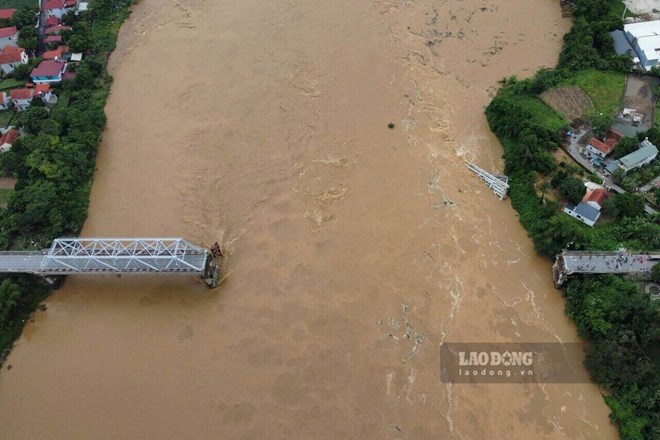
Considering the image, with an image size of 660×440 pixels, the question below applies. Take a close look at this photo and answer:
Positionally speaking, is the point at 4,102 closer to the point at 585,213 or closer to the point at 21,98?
the point at 21,98

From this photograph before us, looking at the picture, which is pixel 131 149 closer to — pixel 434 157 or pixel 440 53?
pixel 434 157

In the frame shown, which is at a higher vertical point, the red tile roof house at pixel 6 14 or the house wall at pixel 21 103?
the red tile roof house at pixel 6 14

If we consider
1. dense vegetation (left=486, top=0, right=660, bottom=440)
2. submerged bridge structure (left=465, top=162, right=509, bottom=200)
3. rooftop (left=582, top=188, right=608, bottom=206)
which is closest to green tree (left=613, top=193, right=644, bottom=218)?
dense vegetation (left=486, top=0, right=660, bottom=440)

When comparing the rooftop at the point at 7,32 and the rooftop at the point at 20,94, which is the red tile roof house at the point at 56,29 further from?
the rooftop at the point at 20,94

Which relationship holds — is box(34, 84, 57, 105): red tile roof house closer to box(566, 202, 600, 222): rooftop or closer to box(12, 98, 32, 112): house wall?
box(12, 98, 32, 112): house wall

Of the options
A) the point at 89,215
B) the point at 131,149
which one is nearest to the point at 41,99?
the point at 131,149

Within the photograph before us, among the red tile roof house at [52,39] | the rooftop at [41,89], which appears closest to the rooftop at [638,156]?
the rooftop at [41,89]
